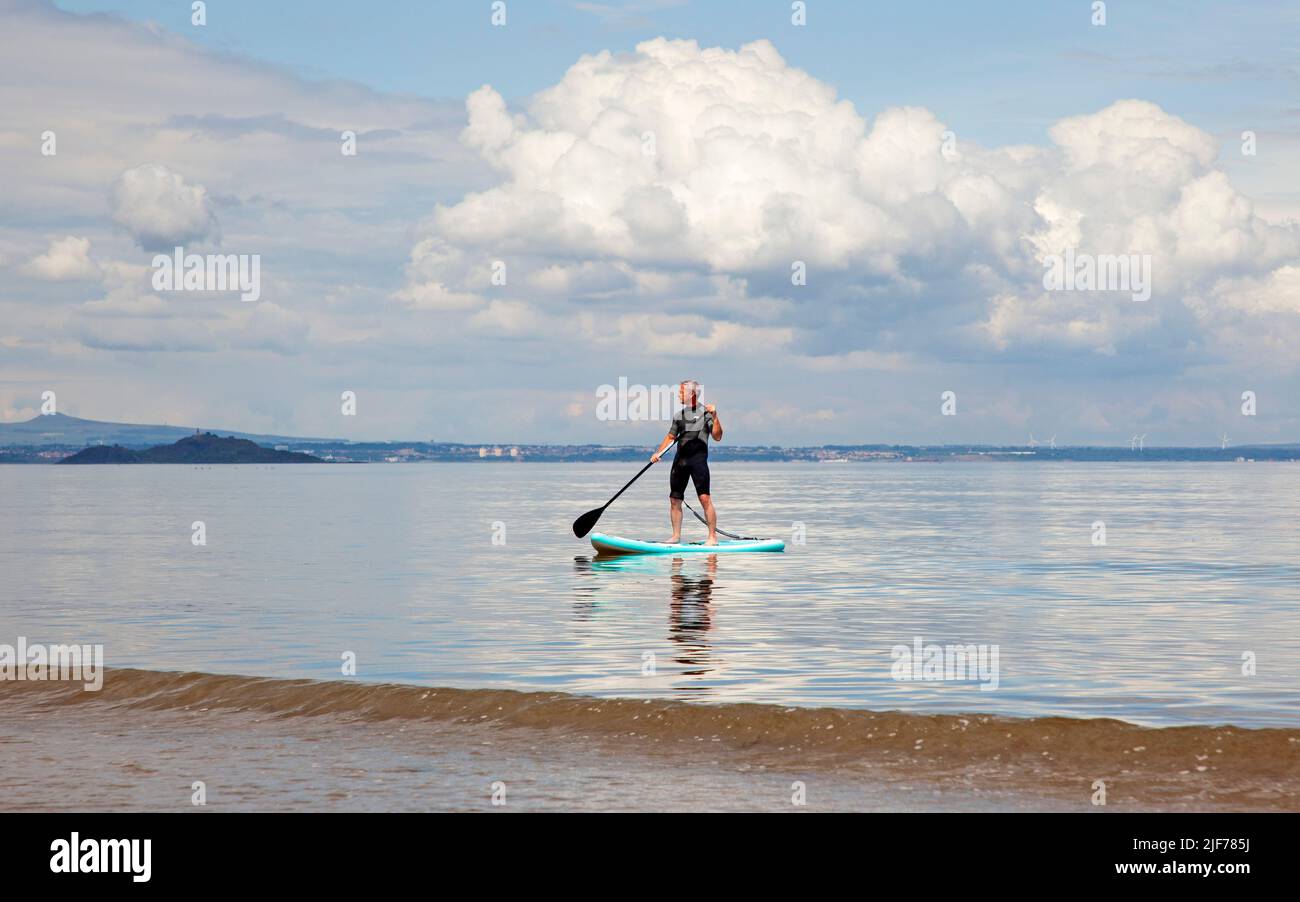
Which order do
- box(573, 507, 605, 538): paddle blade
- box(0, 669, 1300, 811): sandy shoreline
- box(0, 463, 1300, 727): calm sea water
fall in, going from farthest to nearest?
box(573, 507, 605, 538): paddle blade
box(0, 463, 1300, 727): calm sea water
box(0, 669, 1300, 811): sandy shoreline

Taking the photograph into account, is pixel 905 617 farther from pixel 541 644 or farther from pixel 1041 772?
pixel 1041 772

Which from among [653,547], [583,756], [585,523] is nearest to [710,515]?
[653,547]

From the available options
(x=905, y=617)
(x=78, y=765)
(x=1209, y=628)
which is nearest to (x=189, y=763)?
(x=78, y=765)

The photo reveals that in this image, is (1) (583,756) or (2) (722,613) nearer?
(1) (583,756)

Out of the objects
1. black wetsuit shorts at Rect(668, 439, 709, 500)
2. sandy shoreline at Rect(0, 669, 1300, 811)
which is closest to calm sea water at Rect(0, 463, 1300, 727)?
sandy shoreline at Rect(0, 669, 1300, 811)

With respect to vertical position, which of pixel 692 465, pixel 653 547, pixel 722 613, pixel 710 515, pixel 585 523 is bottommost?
pixel 722 613

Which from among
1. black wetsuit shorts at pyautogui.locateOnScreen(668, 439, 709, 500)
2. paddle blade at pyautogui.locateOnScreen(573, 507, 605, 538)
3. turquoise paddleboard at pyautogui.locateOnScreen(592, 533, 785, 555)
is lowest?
turquoise paddleboard at pyautogui.locateOnScreen(592, 533, 785, 555)

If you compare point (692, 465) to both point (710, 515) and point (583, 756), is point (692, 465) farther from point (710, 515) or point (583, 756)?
point (583, 756)

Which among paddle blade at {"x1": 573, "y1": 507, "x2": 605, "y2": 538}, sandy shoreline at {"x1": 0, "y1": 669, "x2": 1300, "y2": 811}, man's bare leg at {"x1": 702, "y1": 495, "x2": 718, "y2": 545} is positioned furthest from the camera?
paddle blade at {"x1": 573, "y1": 507, "x2": 605, "y2": 538}

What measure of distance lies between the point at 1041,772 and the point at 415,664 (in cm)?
900

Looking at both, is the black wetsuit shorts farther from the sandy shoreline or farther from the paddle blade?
the sandy shoreline

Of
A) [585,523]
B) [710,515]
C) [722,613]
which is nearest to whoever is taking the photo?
[722,613]

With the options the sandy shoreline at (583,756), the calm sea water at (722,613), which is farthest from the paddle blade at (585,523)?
the sandy shoreline at (583,756)

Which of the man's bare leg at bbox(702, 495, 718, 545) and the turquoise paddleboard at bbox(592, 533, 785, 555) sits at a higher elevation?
the man's bare leg at bbox(702, 495, 718, 545)
